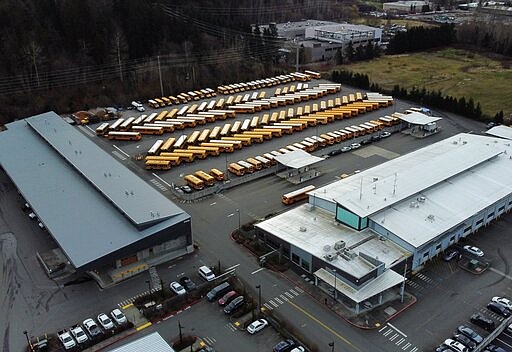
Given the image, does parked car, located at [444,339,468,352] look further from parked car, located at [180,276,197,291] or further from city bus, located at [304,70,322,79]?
city bus, located at [304,70,322,79]

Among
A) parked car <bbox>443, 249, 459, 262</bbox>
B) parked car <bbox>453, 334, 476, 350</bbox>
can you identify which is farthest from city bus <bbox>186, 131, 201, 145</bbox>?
parked car <bbox>453, 334, 476, 350</bbox>

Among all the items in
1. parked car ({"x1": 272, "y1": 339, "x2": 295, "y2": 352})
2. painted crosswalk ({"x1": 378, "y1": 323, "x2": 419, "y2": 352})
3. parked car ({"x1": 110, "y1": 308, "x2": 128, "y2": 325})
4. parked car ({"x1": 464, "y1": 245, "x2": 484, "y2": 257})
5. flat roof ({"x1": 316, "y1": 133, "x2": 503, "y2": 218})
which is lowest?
painted crosswalk ({"x1": 378, "y1": 323, "x2": 419, "y2": 352})

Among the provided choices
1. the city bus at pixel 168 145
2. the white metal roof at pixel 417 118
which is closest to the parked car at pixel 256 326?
the city bus at pixel 168 145

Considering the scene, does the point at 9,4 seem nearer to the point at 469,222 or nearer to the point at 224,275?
the point at 224,275

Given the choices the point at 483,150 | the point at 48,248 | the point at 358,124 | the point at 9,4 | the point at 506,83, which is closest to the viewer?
the point at 48,248

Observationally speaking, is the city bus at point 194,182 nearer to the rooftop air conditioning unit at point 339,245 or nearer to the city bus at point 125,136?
the city bus at point 125,136

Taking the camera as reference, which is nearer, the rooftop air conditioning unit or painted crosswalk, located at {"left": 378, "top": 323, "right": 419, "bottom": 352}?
painted crosswalk, located at {"left": 378, "top": 323, "right": 419, "bottom": 352}

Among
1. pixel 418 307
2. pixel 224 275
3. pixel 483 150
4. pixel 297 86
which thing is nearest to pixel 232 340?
pixel 224 275
